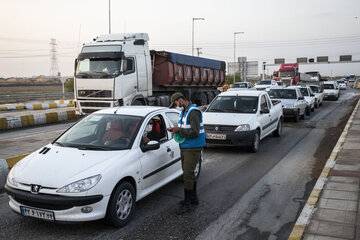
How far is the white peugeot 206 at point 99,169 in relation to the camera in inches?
161

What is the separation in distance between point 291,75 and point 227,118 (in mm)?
34401

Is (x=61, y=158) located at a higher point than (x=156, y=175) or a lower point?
higher

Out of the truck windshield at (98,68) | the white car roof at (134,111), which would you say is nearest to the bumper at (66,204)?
the white car roof at (134,111)

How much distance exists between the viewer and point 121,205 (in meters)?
4.53

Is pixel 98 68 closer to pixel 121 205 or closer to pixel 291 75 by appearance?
pixel 121 205

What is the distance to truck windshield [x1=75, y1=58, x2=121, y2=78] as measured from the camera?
13961 millimetres

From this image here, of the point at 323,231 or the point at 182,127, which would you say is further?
the point at 182,127

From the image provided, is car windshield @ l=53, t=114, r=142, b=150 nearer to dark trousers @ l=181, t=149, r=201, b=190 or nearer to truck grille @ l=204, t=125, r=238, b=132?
dark trousers @ l=181, t=149, r=201, b=190

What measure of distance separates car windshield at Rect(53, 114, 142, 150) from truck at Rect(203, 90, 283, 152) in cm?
409

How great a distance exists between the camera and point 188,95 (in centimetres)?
2036

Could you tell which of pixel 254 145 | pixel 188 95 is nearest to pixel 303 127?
pixel 254 145

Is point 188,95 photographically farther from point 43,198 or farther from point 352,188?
point 43,198

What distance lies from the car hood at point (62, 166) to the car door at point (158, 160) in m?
0.42

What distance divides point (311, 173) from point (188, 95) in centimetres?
1344
